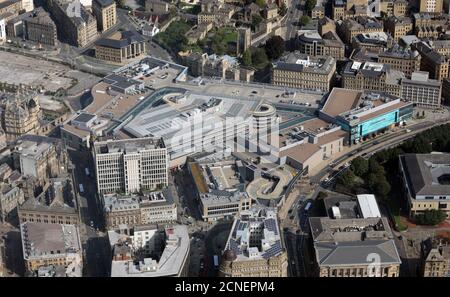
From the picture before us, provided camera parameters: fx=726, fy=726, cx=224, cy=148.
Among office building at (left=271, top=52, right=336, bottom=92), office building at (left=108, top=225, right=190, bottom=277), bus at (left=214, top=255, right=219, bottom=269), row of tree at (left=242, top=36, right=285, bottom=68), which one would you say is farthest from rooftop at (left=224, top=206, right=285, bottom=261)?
row of tree at (left=242, top=36, right=285, bottom=68)

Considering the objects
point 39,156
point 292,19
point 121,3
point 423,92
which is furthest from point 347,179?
point 121,3

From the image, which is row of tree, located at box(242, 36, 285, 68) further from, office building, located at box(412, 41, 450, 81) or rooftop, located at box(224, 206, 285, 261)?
rooftop, located at box(224, 206, 285, 261)

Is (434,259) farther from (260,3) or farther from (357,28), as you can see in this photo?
(260,3)

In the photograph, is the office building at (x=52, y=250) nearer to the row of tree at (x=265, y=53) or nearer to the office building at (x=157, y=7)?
the row of tree at (x=265, y=53)

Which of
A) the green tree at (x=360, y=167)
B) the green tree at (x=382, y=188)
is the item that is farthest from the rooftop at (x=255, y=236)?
the green tree at (x=360, y=167)
